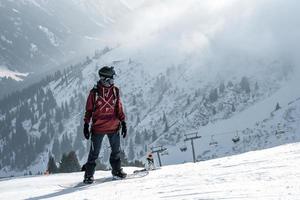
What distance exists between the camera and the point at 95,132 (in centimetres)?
1137

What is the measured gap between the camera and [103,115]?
11344 millimetres

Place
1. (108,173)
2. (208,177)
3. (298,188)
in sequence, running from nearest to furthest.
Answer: (298,188) < (208,177) < (108,173)

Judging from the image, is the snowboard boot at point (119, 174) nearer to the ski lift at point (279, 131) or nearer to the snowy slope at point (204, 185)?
the snowy slope at point (204, 185)

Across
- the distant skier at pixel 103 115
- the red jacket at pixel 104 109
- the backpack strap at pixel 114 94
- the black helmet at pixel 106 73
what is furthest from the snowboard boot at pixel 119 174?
the black helmet at pixel 106 73

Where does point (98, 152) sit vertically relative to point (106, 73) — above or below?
below

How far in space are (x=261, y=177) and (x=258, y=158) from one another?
117 inches

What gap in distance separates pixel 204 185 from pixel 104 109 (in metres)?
3.44

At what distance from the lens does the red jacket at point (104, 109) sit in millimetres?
11133

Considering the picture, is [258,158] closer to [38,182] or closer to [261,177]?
[261,177]

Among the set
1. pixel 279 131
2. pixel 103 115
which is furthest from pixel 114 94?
pixel 279 131

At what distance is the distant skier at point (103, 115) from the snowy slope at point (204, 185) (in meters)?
0.54

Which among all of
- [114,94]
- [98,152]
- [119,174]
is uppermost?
[114,94]

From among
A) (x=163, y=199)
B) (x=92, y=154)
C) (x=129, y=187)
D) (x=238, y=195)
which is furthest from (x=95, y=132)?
(x=238, y=195)

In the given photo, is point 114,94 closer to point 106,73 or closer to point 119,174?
point 106,73
